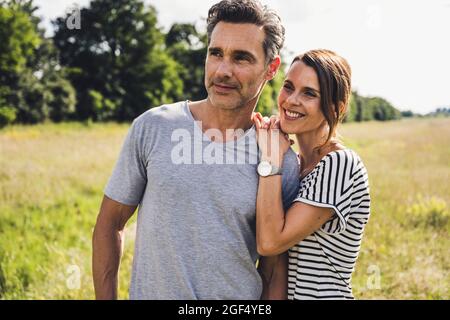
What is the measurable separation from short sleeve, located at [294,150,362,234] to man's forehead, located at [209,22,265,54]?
2.16 ft

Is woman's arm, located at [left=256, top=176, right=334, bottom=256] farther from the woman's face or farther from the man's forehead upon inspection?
the man's forehead

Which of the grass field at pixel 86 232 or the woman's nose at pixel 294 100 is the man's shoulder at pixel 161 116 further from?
the grass field at pixel 86 232

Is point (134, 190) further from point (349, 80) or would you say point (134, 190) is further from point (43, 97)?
point (43, 97)

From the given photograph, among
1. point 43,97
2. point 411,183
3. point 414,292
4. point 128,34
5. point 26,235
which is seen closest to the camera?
point 414,292

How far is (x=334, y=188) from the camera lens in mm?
2070

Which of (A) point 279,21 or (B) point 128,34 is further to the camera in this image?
(B) point 128,34

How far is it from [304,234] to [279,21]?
1101 mm

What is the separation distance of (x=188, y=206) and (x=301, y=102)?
0.79 metres

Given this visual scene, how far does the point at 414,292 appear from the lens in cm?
504

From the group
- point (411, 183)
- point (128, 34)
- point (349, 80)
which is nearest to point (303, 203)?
point (349, 80)

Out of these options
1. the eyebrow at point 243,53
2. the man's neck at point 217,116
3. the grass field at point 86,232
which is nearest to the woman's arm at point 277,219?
the man's neck at point 217,116

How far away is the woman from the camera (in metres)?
2.06

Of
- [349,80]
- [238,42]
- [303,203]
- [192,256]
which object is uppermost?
[238,42]

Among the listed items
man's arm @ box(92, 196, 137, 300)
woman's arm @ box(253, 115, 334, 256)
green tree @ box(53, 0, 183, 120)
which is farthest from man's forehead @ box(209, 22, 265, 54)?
green tree @ box(53, 0, 183, 120)
